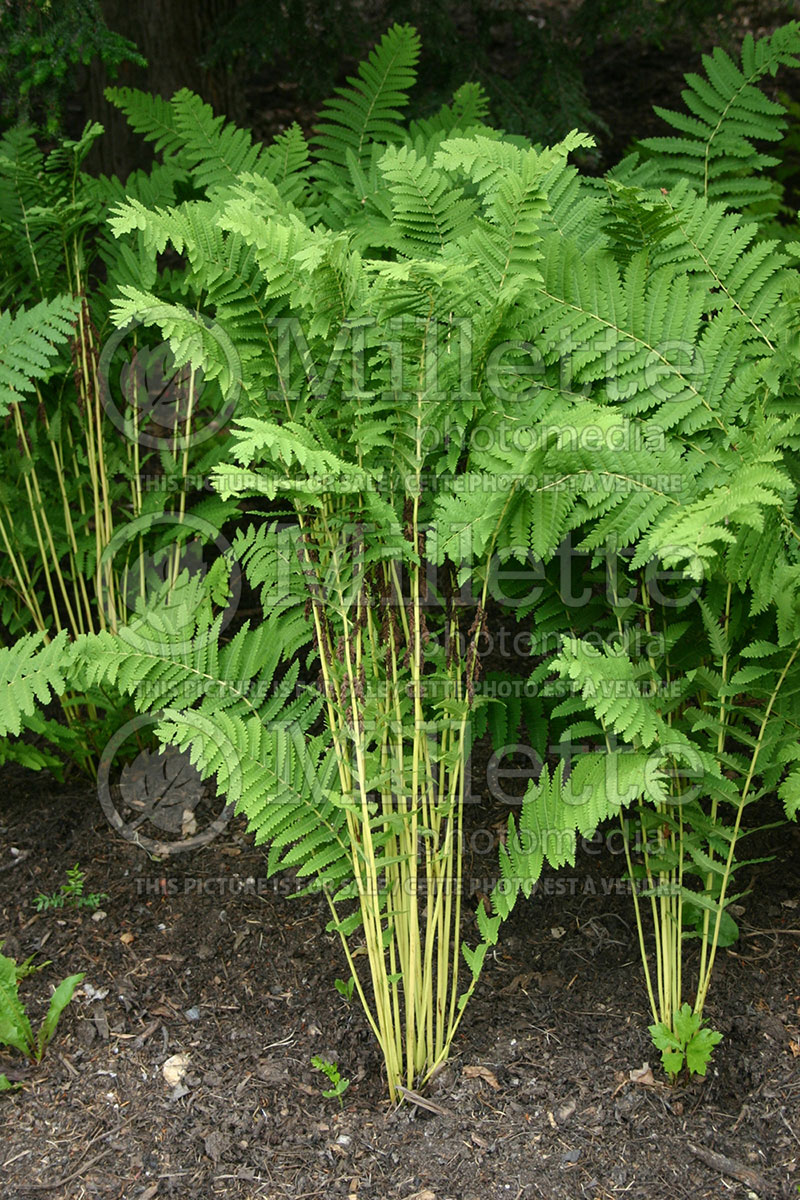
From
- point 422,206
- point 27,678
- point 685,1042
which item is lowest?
point 685,1042

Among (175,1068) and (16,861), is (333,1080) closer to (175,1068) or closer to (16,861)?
(175,1068)

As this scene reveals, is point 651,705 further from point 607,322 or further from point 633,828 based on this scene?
point 607,322

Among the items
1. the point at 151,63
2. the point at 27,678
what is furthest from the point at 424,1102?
the point at 151,63

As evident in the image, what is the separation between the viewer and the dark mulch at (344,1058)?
6.19 ft

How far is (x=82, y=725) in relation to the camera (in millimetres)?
2664

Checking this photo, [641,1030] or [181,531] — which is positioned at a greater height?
[181,531]

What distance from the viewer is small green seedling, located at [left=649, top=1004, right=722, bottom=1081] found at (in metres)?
1.94

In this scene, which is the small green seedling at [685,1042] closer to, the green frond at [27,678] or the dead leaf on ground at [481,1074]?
the dead leaf on ground at [481,1074]

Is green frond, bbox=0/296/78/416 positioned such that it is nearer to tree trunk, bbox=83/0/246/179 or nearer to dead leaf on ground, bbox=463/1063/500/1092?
tree trunk, bbox=83/0/246/179

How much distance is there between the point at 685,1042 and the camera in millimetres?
1957

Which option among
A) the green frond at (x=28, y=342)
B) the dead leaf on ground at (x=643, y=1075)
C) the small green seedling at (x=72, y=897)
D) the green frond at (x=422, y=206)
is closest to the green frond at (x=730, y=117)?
the green frond at (x=422, y=206)

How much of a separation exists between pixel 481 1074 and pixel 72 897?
41.4 inches

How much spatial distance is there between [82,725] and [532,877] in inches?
50.5

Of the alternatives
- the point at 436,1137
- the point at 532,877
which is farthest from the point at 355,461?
the point at 436,1137
